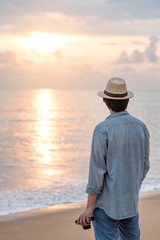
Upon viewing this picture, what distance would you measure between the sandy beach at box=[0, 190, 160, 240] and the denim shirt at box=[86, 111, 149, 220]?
266 cm

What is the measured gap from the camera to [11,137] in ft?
75.3

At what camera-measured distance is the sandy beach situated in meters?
5.00

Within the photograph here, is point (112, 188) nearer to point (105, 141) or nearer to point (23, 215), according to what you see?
point (105, 141)

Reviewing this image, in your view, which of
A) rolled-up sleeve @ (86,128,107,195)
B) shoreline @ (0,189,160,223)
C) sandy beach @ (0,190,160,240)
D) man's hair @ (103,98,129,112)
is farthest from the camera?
shoreline @ (0,189,160,223)

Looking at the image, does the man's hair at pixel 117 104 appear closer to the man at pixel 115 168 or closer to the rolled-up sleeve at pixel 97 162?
the man at pixel 115 168

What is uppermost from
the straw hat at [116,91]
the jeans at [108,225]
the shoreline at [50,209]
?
the straw hat at [116,91]

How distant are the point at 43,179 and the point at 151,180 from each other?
3.06m

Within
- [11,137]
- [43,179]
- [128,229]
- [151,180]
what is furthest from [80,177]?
[11,137]

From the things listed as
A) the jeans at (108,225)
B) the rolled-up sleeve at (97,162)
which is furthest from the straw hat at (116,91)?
the jeans at (108,225)

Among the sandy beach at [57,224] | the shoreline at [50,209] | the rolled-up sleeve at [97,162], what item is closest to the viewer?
the rolled-up sleeve at [97,162]

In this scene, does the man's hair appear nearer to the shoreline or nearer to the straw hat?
the straw hat

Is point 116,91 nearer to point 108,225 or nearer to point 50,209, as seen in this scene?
point 108,225

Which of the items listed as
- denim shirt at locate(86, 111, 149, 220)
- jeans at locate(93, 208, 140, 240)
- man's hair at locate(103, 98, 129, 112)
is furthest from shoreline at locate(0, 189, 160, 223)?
man's hair at locate(103, 98, 129, 112)

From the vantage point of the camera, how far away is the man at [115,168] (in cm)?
229
